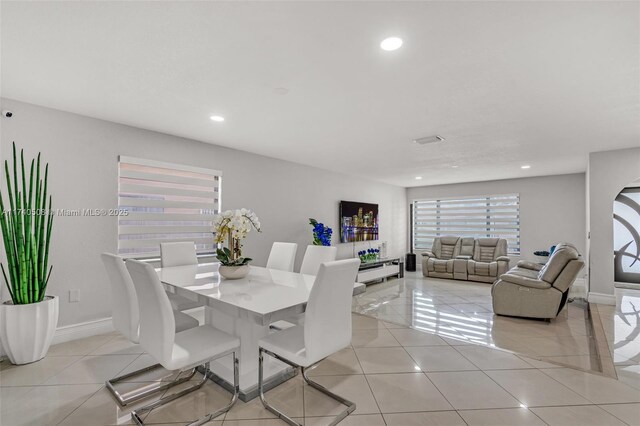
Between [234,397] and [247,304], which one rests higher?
[247,304]

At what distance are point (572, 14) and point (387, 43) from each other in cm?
98

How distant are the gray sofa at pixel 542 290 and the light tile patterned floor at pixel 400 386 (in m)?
0.46

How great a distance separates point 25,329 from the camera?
2.61m

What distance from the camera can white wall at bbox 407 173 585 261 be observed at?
6617mm

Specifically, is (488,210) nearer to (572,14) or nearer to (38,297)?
(572,14)

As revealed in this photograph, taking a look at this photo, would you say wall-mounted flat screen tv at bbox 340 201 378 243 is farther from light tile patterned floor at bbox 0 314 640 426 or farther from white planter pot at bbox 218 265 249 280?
white planter pot at bbox 218 265 249 280

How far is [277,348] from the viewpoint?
6.43 feet

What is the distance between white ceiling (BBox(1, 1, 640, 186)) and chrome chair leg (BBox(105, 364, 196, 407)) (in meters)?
2.38

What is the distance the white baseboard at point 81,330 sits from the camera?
3133 millimetres

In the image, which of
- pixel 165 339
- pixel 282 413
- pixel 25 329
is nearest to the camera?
pixel 165 339

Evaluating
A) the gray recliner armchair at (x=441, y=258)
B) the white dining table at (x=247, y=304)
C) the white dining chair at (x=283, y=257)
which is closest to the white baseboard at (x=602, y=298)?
the gray recliner armchair at (x=441, y=258)

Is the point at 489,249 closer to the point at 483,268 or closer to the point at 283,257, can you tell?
the point at 483,268

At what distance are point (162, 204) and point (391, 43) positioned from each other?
3.31m

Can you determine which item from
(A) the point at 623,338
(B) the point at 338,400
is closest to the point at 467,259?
(A) the point at 623,338
